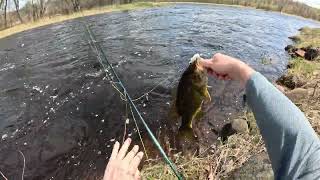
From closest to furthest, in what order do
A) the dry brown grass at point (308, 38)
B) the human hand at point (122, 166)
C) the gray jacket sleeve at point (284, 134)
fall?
the gray jacket sleeve at point (284, 134) → the human hand at point (122, 166) → the dry brown grass at point (308, 38)

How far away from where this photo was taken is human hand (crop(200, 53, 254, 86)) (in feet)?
5.12

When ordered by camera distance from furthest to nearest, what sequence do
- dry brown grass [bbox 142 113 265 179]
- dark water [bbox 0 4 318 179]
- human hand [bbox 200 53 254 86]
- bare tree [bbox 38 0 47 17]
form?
1. bare tree [bbox 38 0 47 17]
2. dark water [bbox 0 4 318 179]
3. dry brown grass [bbox 142 113 265 179]
4. human hand [bbox 200 53 254 86]

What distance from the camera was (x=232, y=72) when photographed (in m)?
1.68

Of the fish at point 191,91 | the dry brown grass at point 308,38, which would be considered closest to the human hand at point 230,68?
the fish at point 191,91

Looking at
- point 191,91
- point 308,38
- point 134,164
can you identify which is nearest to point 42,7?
point 308,38

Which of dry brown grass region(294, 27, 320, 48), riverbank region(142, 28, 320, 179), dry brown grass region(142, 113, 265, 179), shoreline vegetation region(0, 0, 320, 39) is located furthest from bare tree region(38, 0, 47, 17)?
dry brown grass region(142, 113, 265, 179)

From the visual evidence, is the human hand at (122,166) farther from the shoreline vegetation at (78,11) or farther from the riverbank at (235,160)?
the shoreline vegetation at (78,11)

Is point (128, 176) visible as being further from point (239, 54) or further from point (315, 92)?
point (239, 54)

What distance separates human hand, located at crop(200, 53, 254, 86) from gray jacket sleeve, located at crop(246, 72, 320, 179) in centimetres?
8

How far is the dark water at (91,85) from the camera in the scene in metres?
8.15

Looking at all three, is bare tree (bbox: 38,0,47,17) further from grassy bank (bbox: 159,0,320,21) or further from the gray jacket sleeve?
the gray jacket sleeve

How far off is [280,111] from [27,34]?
25272 millimetres

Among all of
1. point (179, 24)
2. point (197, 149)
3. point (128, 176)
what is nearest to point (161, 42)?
point (179, 24)

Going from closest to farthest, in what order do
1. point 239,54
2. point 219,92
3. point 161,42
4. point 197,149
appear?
1. point 197,149
2. point 219,92
3. point 239,54
4. point 161,42
